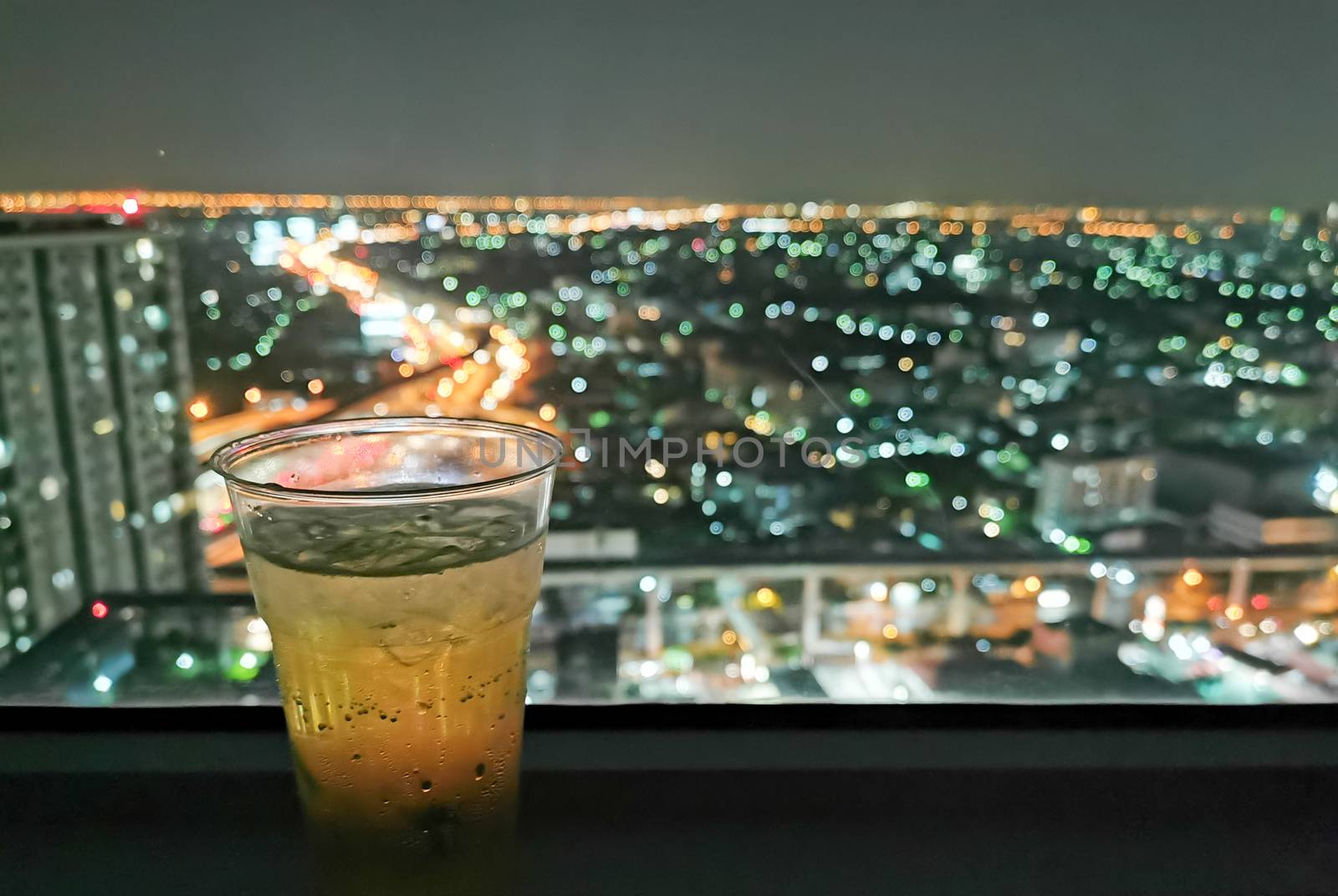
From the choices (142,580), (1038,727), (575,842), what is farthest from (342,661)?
(142,580)

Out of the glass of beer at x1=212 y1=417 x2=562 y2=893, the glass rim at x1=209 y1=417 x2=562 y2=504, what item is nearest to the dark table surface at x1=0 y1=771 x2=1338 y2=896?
the glass of beer at x1=212 y1=417 x2=562 y2=893

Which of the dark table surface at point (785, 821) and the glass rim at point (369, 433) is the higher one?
the glass rim at point (369, 433)

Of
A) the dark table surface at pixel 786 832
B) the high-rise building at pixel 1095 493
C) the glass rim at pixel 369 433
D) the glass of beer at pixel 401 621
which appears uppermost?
the glass rim at pixel 369 433

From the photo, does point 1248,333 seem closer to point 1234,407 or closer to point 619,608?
point 1234,407

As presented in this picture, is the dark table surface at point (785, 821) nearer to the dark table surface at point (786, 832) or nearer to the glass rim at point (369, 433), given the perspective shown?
the dark table surface at point (786, 832)

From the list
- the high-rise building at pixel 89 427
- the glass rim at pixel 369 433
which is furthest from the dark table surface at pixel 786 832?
the high-rise building at pixel 89 427

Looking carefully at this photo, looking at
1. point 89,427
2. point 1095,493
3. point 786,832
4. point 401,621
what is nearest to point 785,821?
point 786,832

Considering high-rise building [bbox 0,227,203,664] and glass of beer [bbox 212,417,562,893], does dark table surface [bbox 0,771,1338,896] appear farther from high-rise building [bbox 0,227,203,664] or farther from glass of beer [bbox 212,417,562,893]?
high-rise building [bbox 0,227,203,664]

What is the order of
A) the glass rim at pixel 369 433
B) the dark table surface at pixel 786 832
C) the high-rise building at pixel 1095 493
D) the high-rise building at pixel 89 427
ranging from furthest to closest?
the high-rise building at pixel 1095 493
the high-rise building at pixel 89 427
the dark table surface at pixel 786 832
the glass rim at pixel 369 433
